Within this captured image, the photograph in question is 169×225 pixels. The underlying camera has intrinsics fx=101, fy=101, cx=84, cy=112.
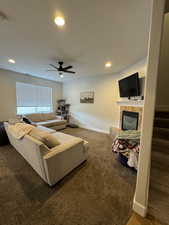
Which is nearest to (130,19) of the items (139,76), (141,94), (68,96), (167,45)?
(139,76)

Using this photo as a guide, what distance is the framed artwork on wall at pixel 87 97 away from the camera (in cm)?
532

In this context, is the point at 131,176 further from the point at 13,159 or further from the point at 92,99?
the point at 92,99

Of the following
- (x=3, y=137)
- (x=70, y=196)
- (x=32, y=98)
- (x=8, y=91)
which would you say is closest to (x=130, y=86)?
(x=70, y=196)

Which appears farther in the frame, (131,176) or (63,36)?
(63,36)

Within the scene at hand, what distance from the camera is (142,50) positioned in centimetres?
258

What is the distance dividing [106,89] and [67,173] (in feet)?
12.7

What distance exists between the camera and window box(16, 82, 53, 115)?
16.1ft

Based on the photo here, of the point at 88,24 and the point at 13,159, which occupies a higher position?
the point at 88,24

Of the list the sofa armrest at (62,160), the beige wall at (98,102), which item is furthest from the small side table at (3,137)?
the beige wall at (98,102)

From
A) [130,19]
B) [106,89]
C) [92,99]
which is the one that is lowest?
[92,99]

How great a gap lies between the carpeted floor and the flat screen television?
2259mm

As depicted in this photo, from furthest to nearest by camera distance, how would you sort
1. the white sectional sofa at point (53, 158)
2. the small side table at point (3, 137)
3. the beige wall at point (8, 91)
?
the beige wall at point (8, 91), the small side table at point (3, 137), the white sectional sofa at point (53, 158)

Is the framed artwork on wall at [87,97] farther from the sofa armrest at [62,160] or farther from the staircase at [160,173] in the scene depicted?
the sofa armrest at [62,160]

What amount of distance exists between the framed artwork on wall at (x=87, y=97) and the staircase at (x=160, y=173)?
10.5 ft
